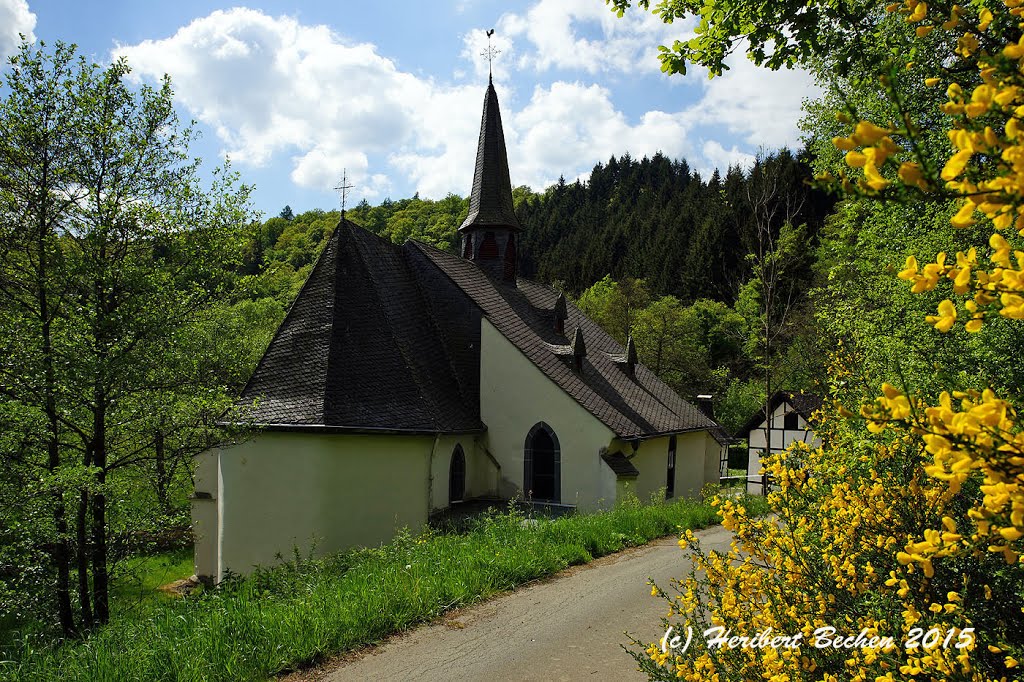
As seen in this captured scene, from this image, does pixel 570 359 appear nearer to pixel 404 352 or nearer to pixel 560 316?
pixel 560 316

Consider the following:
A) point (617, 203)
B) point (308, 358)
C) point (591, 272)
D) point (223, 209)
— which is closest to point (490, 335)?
point (308, 358)

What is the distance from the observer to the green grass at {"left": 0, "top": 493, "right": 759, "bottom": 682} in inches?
220

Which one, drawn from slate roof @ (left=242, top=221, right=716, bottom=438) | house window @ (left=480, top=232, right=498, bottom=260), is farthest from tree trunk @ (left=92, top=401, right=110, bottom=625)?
→ house window @ (left=480, top=232, right=498, bottom=260)

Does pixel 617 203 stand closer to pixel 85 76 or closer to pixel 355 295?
pixel 355 295

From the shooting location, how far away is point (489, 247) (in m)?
24.1

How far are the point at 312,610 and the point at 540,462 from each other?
11.7m

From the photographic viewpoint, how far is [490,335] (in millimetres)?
18766

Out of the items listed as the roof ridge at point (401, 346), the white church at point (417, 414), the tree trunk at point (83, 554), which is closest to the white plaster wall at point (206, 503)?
the white church at point (417, 414)

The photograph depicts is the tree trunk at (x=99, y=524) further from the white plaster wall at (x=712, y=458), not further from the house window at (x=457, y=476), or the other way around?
the white plaster wall at (x=712, y=458)

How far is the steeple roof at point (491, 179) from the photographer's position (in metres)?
24.0

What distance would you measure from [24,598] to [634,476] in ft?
41.6

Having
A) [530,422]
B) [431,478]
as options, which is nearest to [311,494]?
[431,478]

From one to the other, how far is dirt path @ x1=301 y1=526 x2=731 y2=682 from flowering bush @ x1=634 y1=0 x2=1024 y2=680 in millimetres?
2166

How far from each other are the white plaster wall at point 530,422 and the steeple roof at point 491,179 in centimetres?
642
